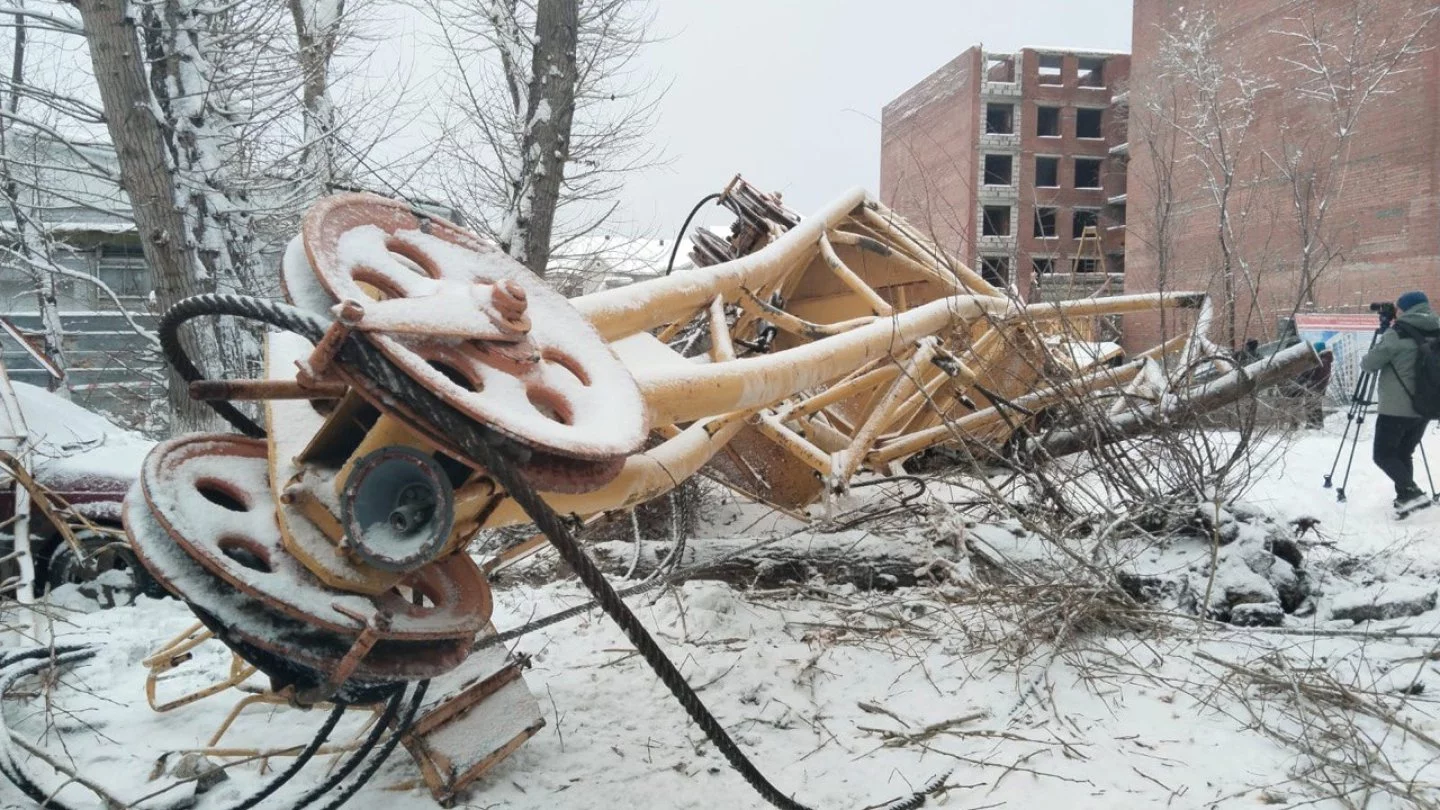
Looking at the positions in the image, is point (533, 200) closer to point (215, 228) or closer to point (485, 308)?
point (215, 228)

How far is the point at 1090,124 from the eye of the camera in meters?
39.5

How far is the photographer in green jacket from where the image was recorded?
22.5 feet

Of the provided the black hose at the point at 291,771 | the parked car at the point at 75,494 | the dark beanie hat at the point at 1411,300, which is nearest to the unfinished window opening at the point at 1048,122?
the dark beanie hat at the point at 1411,300

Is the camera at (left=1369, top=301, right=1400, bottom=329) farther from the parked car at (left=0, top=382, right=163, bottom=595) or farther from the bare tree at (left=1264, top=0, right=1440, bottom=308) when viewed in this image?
the bare tree at (left=1264, top=0, right=1440, bottom=308)

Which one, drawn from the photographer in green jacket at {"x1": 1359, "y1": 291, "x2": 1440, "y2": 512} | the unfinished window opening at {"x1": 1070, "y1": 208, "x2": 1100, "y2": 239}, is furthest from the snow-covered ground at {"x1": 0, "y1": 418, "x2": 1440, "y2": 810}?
the unfinished window opening at {"x1": 1070, "y1": 208, "x2": 1100, "y2": 239}

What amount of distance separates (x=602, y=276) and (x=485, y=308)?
12532 mm

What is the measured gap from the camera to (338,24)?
10688 millimetres

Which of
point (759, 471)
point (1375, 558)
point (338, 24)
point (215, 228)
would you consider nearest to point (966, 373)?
point (759, 471)

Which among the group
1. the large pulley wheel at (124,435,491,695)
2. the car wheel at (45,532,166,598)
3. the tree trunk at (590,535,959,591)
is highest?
the large pulley wheel at (124,435,491,695)

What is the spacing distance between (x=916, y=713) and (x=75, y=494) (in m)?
5.12

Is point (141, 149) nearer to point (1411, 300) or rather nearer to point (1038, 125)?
point (1411, 300)

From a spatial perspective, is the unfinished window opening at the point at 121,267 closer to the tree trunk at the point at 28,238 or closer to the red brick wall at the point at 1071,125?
the tree trunk at the point at 28,238

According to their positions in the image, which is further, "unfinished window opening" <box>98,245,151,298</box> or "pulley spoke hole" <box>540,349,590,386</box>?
"unfinished window opening" <box>98,245,151,298</box>

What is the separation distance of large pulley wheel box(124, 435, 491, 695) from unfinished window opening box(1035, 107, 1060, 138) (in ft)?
136
